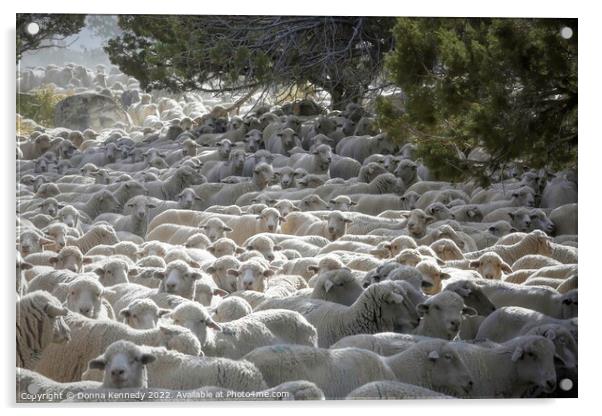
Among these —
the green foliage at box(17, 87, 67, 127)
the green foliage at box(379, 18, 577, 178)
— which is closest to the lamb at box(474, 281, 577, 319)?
the green foliage at box(379, 18, 577, 178)

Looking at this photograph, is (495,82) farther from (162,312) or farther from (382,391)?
(162,312)

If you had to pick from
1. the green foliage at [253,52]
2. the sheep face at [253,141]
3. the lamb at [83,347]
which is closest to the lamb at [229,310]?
the lamb at [83,347]

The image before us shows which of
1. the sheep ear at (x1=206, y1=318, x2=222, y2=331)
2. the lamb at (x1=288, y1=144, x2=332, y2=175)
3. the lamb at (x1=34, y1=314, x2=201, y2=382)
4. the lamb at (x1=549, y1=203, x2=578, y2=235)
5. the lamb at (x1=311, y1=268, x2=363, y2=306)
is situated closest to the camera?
the lamb at (x1=34, y1=314, x2=201, y2=382)

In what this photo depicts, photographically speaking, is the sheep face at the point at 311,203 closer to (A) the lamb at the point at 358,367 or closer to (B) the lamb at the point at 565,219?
(A) the lamb at the point at 358,367

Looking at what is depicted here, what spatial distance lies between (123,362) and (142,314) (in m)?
0.70

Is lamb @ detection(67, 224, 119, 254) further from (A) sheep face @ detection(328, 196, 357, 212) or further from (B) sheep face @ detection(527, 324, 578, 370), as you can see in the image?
(B) sheep face @ detection(527, 324, 578, 370)

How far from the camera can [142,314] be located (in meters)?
8.12

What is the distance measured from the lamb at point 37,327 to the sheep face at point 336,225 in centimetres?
242

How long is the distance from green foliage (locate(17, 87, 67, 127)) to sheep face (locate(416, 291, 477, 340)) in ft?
9.96

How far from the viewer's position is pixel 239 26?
28.9ft

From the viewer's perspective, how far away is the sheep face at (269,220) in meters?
9.32

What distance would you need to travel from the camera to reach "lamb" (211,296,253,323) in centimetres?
838

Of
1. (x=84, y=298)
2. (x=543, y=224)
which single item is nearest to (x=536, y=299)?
(x=543, y=224)
